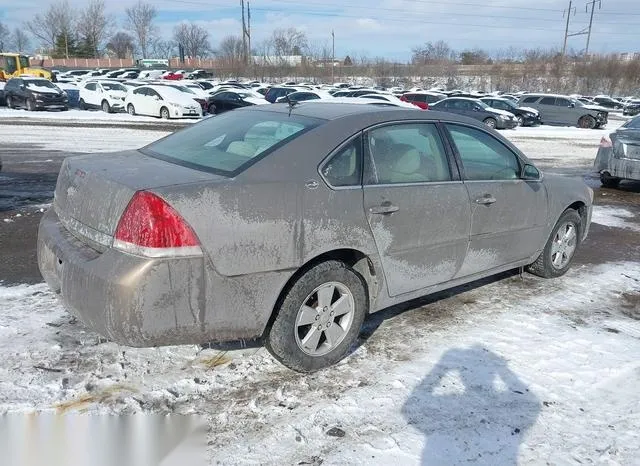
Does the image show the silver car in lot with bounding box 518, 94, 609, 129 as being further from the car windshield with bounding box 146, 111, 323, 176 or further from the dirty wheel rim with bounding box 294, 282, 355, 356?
the dirty wheel rim with bounding box 294, 282, 355, 356

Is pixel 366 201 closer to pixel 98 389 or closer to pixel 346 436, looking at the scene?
pixel 346 436

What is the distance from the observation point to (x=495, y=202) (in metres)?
4.42

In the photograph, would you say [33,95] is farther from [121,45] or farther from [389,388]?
[121,45]

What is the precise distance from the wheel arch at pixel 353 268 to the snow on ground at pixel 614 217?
5.64 m

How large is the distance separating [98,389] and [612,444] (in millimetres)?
2849

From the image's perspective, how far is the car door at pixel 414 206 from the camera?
3678 mm

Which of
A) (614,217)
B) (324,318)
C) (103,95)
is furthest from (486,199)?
(103,95)

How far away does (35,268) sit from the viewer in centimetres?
527

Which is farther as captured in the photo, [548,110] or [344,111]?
[548,110]

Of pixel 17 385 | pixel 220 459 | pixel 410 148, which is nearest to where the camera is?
pixel 220 459

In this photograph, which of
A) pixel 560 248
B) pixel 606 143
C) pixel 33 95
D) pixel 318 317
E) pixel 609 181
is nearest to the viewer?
pixel 318 317

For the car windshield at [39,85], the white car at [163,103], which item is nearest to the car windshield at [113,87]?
the white car at [163,103]

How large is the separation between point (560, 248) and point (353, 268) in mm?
2776

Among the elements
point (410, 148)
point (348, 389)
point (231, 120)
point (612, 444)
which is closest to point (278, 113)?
point (231, 120)
